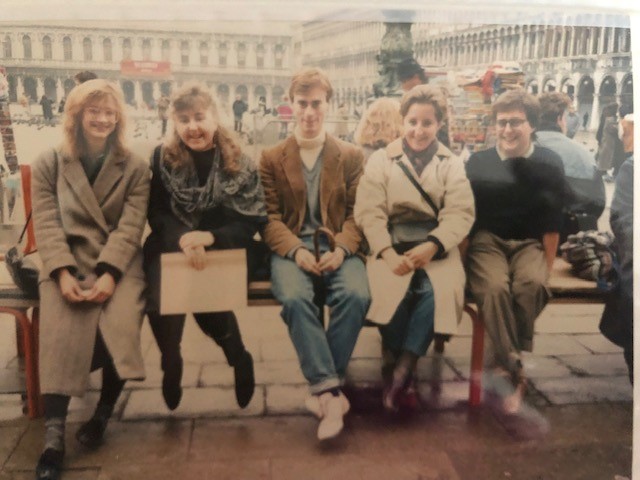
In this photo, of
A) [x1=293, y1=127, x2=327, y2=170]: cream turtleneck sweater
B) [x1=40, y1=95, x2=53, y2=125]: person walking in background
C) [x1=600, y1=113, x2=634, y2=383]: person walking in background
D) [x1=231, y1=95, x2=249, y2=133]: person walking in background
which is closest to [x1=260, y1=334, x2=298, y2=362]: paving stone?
[x1=293, y1=127, x2=327, y2=170]: cream turtleneck sweater

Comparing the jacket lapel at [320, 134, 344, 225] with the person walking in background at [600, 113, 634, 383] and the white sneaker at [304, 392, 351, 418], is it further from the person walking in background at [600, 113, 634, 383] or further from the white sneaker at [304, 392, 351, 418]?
the person walking in background at [600, 113, 634, 383]

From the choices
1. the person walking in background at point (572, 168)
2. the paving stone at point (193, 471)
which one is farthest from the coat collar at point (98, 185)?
the person walking in background at point (572, 168)

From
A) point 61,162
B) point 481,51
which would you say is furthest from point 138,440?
point 481,51

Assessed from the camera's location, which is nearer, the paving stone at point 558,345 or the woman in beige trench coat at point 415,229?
the woman in beige trench coat at point 415,229

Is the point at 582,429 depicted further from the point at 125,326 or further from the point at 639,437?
the point at 125,326

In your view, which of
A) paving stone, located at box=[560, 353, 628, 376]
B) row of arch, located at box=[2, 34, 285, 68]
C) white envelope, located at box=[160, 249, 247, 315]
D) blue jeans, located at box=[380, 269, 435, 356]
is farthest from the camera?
paving stone, located at box=[560, 353, 628, 376]

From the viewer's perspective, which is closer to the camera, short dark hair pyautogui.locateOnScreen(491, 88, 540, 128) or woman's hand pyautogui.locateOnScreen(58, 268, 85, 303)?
woman's hand pyautogui.locateOnScreen(58, 268, 85, 303)

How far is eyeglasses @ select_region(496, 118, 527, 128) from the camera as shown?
1800mm

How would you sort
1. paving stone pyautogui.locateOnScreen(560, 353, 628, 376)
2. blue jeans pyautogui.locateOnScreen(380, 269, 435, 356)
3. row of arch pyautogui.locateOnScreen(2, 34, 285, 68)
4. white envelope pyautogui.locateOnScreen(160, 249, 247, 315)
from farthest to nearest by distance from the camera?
paving stone pyautogui.locateOnScreen(560, 353, 628, 376), blue jeans pyautogui.locateOnScreen(380, 269, 435, 356), white envelope pyautogui.locateOnScreen(160, 249, 247, 315), row of arch pyautogui.locateOnScreen(2, 34, 285, 68)

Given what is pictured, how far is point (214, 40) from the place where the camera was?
1646 mm

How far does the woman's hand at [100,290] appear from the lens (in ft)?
5.56

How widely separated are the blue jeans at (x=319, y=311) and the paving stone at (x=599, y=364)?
0.68 metres

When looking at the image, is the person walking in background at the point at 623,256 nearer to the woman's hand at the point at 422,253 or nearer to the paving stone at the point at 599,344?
the paving stone at the point at 599,344

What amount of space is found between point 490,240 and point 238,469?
981 millimetres
